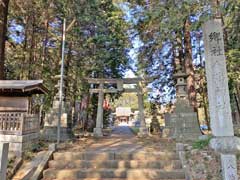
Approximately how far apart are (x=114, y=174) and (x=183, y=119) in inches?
246

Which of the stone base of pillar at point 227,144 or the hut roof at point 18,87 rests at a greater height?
the hut roof at point 18,87

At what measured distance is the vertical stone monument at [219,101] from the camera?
523cm

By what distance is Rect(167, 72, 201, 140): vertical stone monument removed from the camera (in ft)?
37.2

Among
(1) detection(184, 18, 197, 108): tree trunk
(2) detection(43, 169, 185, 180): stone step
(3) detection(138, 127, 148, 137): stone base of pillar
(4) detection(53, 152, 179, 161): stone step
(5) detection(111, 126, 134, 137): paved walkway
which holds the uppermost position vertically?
(1) detection(184, 18, 197, 108): tree trunk

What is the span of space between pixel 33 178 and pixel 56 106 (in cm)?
583

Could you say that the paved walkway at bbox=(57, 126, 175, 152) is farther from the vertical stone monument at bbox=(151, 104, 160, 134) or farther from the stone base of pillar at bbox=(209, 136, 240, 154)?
the vertical stone monument at bbox=(151, 104, 160, 134)

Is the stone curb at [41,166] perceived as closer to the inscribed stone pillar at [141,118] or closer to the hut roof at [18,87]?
the hut roof at [18,87]

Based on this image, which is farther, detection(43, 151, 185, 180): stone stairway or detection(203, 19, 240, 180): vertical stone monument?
detection(43, 151, 185, 180): stone stairway

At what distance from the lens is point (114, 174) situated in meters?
6.34

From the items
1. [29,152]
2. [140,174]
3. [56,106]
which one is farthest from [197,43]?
[29,152]

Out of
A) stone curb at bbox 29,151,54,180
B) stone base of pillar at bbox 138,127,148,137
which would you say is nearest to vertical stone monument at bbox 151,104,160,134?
stone base of pillar at bbox 138,127,148,137

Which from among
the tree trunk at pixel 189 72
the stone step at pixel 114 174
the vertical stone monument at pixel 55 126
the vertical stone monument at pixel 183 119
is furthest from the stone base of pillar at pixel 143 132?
the stone step at pixel 114 174

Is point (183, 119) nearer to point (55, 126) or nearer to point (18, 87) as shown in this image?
point (55, 126)

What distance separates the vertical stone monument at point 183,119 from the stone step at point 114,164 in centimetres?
450
